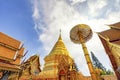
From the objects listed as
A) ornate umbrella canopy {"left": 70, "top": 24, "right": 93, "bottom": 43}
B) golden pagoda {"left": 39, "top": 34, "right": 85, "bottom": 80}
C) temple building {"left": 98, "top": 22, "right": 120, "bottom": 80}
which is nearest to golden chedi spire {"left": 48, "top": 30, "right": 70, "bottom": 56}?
golden pagoda {"left": 39, "top": 34, "right": 85, "bottom": 80}

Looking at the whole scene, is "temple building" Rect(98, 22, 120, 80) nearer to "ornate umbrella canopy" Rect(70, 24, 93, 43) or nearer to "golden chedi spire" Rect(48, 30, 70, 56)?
"ornate umbrella canopy" Rect(70, 24, 93, 43)

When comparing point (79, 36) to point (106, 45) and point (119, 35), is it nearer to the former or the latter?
point (106, 45)

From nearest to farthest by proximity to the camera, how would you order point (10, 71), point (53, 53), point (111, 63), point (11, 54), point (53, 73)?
point (10, 71)
point (11, 54)
point (111, 63)
point (53, 73)
point (53, 53)

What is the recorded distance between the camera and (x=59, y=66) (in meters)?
19.0

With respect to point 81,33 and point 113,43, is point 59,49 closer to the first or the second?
point 81,33

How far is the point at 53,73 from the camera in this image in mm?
20547

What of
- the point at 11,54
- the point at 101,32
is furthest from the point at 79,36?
the point at 11,54

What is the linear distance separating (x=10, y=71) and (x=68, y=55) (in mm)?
16477

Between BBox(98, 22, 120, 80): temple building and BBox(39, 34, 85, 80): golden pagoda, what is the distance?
4428 mm

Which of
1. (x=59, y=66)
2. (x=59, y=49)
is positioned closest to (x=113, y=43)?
(x=59, y=66)

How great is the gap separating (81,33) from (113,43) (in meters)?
4.06

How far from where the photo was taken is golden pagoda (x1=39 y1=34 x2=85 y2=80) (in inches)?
692

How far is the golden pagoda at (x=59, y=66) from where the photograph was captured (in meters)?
17.6

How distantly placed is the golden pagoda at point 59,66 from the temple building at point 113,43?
443 centimetres
